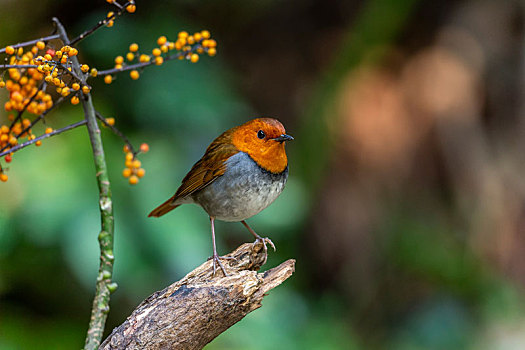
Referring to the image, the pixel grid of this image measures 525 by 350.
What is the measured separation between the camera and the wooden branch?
1521 millimetres

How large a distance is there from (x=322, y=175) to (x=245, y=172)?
215 centimetres

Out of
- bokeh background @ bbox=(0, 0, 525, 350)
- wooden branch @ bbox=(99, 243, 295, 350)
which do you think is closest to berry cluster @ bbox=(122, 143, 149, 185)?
wooden branch @ bbox=(99, 243, 295, 350)

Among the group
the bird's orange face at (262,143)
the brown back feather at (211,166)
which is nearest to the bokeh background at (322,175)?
the brown back feather at (211,166)

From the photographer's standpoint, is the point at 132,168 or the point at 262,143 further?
the point at 262,143

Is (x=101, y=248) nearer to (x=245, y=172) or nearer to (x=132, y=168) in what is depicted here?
(x=132, y=168)

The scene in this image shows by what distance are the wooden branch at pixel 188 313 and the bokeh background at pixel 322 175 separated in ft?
4.19

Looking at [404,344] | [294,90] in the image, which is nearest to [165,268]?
[404,344]

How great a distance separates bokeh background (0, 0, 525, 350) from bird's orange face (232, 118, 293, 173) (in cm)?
110

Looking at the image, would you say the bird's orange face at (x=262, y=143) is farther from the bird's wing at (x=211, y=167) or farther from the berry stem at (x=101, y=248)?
the berry stem at (x=101, y=248)

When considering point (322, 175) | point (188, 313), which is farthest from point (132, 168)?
point (322, 175)

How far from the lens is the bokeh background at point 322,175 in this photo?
294cm

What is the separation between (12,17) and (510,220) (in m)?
3.52

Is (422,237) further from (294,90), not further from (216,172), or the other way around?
(216,172)

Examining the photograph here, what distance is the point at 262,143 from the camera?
188 cm
